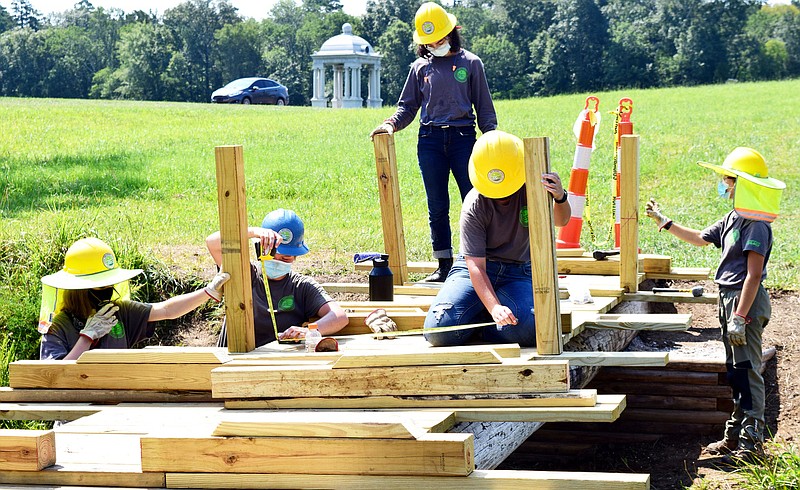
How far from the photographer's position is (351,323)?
5887mm

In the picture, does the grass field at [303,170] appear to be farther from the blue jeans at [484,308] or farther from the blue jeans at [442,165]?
the blue jeans at [484,308]

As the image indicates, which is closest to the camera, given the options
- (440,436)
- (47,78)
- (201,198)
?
(440,436)

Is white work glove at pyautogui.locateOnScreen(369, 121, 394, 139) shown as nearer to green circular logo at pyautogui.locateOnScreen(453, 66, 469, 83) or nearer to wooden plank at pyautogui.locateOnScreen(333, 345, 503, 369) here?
green circular logo at pyautogui.locateOnScreen(453, 66, 469, 83)

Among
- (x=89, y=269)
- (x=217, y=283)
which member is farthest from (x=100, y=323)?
(x=217, y=283)

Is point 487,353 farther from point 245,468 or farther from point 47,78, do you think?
point 47,78

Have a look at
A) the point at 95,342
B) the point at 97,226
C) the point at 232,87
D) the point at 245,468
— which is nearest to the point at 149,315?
the point at 95,342

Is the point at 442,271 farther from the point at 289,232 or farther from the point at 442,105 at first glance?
the point at 289,232

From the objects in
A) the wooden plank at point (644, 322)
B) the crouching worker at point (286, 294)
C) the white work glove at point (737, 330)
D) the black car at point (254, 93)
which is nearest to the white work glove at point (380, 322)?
the crouching worker at point (286, 294)

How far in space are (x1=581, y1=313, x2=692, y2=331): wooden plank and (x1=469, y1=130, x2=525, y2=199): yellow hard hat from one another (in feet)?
3.31

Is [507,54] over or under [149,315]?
over

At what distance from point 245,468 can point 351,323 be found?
191 centimetres

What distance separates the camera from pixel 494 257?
5.36m

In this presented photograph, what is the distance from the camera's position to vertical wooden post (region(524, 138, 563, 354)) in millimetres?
4492

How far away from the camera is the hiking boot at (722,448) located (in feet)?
19.3
